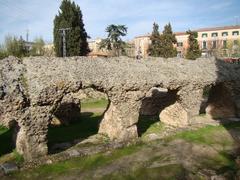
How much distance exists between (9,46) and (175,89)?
1342 inches

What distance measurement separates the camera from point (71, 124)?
17.4 metres

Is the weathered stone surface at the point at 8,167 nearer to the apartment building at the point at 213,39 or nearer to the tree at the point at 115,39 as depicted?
the tree at the point at 115,39

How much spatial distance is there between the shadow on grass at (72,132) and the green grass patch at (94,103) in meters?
4.00

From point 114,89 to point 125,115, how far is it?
3.99ft

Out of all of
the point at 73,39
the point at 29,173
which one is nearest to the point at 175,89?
the point at 29,173

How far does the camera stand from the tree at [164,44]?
46938 millimetres

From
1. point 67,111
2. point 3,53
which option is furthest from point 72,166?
point 3,53

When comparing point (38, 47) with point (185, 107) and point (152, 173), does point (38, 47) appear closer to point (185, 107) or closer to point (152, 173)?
point (185, 107)

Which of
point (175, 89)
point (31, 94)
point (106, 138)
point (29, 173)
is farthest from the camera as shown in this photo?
point (175, 89)

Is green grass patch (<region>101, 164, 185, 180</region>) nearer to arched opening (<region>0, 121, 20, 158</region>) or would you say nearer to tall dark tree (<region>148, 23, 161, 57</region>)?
arched opening (<region>0, 121, 20, 158</region>)

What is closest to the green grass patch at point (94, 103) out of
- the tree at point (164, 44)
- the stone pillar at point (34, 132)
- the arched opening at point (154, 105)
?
the arched opening at point (154, 105)

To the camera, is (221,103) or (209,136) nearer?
(209,136)

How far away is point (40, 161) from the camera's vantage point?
11.2 meters

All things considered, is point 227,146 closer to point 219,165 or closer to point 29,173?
point 219,165
